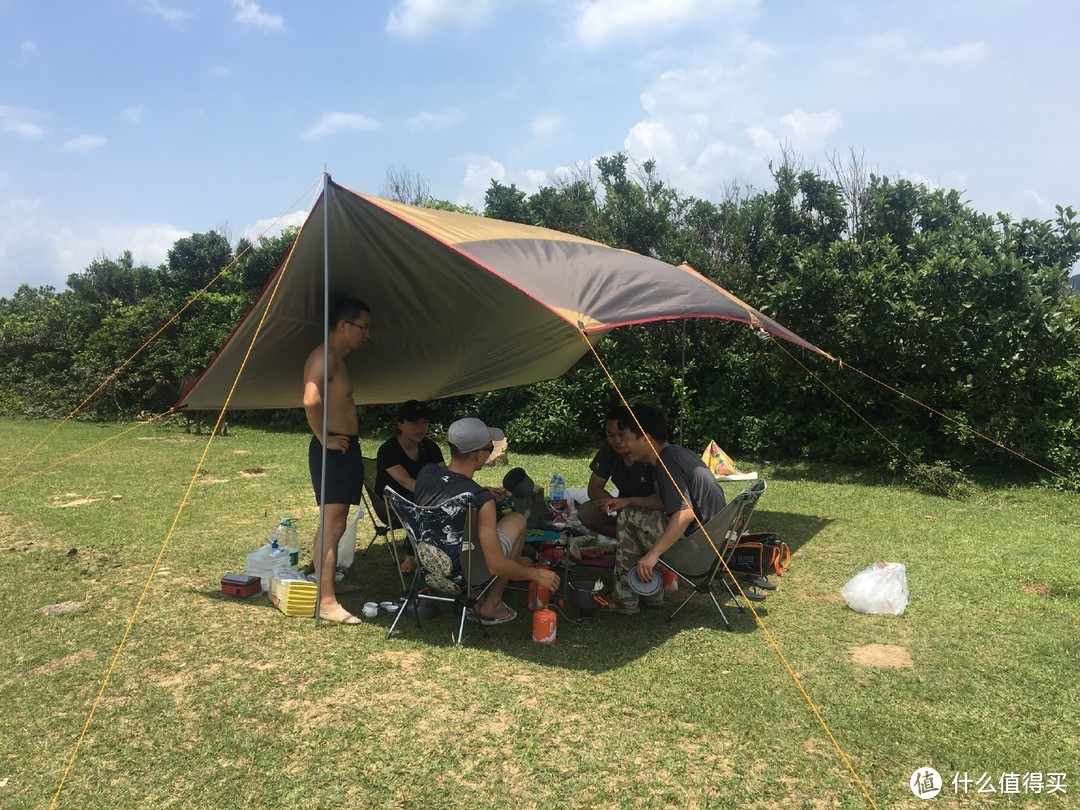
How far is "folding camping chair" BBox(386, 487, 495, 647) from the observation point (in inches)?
135

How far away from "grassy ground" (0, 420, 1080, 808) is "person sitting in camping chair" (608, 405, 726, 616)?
305 millimetres

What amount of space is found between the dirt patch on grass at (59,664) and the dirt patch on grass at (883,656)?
11.9 ft

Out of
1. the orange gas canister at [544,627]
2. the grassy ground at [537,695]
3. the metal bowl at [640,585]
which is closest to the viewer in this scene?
the grassy ground at [537,695]

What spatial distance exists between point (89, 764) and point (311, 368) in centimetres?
207

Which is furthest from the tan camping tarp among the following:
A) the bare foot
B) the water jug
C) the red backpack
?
the bare foot

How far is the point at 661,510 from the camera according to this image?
400 cm

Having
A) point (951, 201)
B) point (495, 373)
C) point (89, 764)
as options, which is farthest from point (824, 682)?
Result: point (951, 201)

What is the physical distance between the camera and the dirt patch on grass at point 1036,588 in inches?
165

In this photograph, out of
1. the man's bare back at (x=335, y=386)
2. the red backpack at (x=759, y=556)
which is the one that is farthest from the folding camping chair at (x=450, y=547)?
the red backpack at (x=759, y=556)

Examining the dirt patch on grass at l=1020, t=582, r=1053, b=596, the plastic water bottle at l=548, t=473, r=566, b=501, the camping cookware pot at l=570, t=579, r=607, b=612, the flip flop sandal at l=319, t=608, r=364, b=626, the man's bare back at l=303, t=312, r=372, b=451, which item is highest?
the man's bare back at l=303, t=312, r=372, b=451

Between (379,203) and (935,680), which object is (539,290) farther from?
(935,680)

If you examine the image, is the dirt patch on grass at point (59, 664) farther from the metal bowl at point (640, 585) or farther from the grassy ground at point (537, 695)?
the metal bowl at point (640, 585)

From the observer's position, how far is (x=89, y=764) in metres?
2.53

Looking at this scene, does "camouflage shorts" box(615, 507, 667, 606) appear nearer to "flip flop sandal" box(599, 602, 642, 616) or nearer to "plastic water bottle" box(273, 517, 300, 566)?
"flip flop sandal" box(599, 602, 642, 616)
